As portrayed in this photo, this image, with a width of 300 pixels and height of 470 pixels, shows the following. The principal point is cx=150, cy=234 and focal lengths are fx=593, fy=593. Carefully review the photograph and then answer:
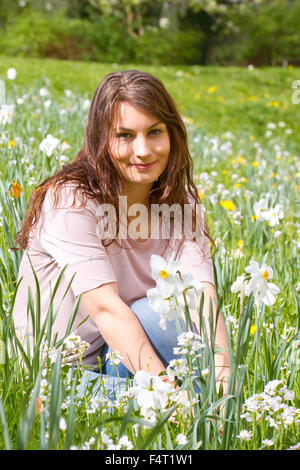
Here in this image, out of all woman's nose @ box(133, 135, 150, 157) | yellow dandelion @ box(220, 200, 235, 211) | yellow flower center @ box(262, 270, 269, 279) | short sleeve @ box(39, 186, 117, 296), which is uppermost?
woman's nose @ box(133, 135, 150, 157)

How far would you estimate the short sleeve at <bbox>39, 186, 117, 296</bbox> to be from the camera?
5.48ft

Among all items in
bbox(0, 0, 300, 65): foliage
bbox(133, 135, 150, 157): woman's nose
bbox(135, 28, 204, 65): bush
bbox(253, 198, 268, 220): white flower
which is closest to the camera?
bbox(133, 135, 150, 157): woman's nose

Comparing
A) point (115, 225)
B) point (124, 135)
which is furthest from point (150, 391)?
point (124, 135)

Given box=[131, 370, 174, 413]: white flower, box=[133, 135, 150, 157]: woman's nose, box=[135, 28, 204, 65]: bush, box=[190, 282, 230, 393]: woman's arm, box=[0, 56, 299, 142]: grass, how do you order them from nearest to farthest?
box=[131, 370, 174, 413]: white flower, box=[190, 282, 230, 393]: woman's arm, box=[133, 135, 150, 157]: woman's nose, box=[0, 56, 299, 142]: grass, box=[135, 28, 204, 65]: bush

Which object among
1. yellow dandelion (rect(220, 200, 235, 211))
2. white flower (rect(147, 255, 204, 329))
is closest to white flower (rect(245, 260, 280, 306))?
white flower (rect(147, 255, 204, 329))

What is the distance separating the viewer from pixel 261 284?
3.93 feet

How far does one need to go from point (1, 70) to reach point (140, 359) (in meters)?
8.34

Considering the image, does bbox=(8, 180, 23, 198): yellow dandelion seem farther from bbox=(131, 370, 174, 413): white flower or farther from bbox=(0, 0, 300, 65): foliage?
bbox=(0, 0, 300, 65): foliage

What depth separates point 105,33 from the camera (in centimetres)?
1967

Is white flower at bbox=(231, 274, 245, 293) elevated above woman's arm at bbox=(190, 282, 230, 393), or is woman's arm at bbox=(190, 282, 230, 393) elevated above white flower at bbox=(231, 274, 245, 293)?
white flower at bbox=(231, 274, 245, 293)

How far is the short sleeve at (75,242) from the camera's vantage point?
1.67 m

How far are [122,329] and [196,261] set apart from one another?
49 centimetres

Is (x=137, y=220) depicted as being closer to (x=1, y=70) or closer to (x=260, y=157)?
(x=260, y=157)

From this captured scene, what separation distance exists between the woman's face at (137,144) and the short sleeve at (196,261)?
298mm
